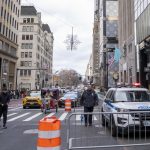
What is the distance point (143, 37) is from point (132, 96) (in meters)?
29.9

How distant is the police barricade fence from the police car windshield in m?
3.15

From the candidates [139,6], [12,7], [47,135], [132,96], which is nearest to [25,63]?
[12,7]

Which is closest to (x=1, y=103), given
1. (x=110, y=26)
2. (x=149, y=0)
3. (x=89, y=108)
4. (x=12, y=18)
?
(x=89, y=108)

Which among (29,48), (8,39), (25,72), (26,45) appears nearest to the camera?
(8,39)

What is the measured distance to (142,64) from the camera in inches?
1730

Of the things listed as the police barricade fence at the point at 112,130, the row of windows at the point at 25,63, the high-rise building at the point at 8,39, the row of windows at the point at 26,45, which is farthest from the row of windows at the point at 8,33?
the police barricade fence at the point at 112,130

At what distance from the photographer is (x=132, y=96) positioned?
12703 mm

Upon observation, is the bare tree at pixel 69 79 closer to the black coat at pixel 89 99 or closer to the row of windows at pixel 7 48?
the row of windows at pixel 7 48

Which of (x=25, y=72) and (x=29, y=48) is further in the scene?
(x=29, y=48)

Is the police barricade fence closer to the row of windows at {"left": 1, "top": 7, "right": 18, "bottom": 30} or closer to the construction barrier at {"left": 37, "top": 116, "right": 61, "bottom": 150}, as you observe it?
the construction barrier at {"left": 37, "top": 116, "right": 61, "bottom": 150}

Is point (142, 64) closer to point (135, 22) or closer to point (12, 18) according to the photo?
point (135, 22)

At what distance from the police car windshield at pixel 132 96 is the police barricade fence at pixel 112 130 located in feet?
10.3

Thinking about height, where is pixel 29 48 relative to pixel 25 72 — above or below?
above

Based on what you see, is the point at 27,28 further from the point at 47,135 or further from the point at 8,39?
the point at 47,135
